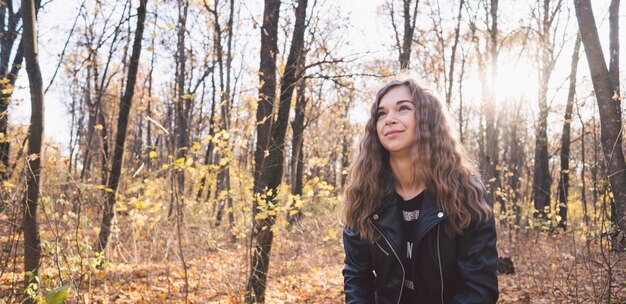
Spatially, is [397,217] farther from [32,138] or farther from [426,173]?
[32,138]

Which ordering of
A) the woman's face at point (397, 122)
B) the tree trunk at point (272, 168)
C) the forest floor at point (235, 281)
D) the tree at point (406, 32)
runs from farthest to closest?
the tree at point (406, 32)
the tree trunk at point (272, 168)
the forest floor at point (235, 281)
the woman's face at point (397, 122)

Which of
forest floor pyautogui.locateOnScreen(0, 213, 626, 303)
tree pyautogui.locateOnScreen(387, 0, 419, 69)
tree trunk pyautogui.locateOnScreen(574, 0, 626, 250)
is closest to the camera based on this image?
tree trunk pyautogui.locateOnScreen(574, 0, 626, 250)

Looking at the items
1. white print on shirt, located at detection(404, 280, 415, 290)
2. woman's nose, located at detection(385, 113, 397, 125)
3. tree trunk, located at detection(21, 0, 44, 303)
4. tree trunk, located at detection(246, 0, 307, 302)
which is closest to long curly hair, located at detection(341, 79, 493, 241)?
woman's nose, located at detection(385, 113, 397, 125)

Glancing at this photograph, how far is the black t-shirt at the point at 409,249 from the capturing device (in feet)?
6.46

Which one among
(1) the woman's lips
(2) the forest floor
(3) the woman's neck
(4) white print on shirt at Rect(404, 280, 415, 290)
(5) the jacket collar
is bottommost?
(2) the forest floor

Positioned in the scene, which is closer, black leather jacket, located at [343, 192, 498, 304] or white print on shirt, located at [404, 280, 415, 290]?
black leather jacket, located at [343, 192, 498, 304]

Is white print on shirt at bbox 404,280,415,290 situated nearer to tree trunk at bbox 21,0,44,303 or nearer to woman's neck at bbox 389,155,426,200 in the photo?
woman's neck at bbox 389,155,426,200

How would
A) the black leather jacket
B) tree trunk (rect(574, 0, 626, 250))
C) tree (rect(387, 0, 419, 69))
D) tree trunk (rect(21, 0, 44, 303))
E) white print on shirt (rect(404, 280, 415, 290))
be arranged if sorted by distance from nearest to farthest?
1. the black leather jacket
2. white print on shirt (rect(404, 280, 415, 290))
3. tree trunk (rect(21, 0, 44, 303))
4. tree trunk (rect(574, 0, 626, 250))
5. tree (rect(387, 0, 419, 69))

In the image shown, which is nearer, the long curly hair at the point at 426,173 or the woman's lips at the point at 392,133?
the long curly hair at the point at 426,173

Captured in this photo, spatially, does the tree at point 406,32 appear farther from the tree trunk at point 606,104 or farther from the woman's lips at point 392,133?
the woman's lips at point 392,133

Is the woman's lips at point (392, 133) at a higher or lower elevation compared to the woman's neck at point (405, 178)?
higher

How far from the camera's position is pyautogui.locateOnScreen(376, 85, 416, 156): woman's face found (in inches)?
83.5

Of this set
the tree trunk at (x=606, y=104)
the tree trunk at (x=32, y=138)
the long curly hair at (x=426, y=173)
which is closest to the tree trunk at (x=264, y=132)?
the tree trunk at (x=32, y=138)

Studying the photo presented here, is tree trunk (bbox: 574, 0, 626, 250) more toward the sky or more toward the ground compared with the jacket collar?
more toward the sky
